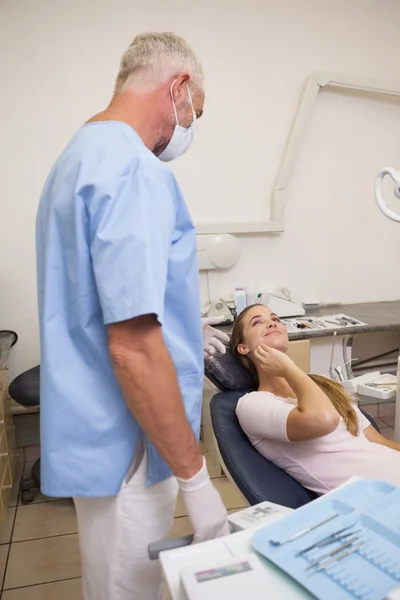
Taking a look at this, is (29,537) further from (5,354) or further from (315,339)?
(315,339)

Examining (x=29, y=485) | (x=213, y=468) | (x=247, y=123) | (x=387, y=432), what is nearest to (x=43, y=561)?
(x=29, y=485)

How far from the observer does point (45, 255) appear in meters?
1.00

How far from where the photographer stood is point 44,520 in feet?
7.63

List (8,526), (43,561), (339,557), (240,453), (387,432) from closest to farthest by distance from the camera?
(339,557) < (240,453) < (43,561) < (8,526) < (387,432)

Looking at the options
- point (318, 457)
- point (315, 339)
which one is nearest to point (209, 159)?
point (315, 339)

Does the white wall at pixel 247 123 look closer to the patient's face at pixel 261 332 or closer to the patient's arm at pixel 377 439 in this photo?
the patient's face at pixel 261 332

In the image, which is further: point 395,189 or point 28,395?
point 28,395

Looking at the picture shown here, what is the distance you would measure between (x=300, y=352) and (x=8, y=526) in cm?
159

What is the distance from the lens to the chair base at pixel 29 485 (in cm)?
247

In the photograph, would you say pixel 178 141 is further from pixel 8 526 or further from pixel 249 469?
pixel 8 526

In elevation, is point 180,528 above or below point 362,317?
below

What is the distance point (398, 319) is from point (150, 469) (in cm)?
212

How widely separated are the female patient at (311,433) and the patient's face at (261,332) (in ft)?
0.29

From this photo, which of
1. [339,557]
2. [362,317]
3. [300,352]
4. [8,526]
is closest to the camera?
[339,557]
